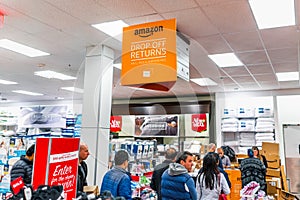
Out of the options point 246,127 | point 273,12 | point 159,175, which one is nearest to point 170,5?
point 273,12

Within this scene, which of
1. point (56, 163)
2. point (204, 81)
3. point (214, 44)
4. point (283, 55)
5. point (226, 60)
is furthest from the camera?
point (204, 81)

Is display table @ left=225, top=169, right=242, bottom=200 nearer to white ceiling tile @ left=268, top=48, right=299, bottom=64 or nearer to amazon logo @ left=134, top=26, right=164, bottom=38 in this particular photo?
white ceiling tile @ left=268, top=48, right=299, bottom=64

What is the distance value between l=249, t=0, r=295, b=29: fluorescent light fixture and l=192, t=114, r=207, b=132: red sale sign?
571cm

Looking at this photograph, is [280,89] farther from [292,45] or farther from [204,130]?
[292,45]

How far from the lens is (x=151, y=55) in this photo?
335 centimetres

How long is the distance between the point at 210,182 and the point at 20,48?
4.10 meters

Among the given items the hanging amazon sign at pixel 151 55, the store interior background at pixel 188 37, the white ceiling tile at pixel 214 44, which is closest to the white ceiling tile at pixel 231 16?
the store interior background at pixel 188 37

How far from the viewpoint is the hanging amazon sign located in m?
3.31

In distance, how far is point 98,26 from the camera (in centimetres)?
409

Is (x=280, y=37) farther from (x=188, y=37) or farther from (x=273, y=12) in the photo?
(x=188, y=37)

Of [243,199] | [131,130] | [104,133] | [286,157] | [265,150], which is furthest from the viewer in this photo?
[131,130]

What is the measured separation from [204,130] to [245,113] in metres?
1.50

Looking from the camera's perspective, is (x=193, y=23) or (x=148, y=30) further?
(x=193, y=23)

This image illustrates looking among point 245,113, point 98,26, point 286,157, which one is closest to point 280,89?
point 245,113
